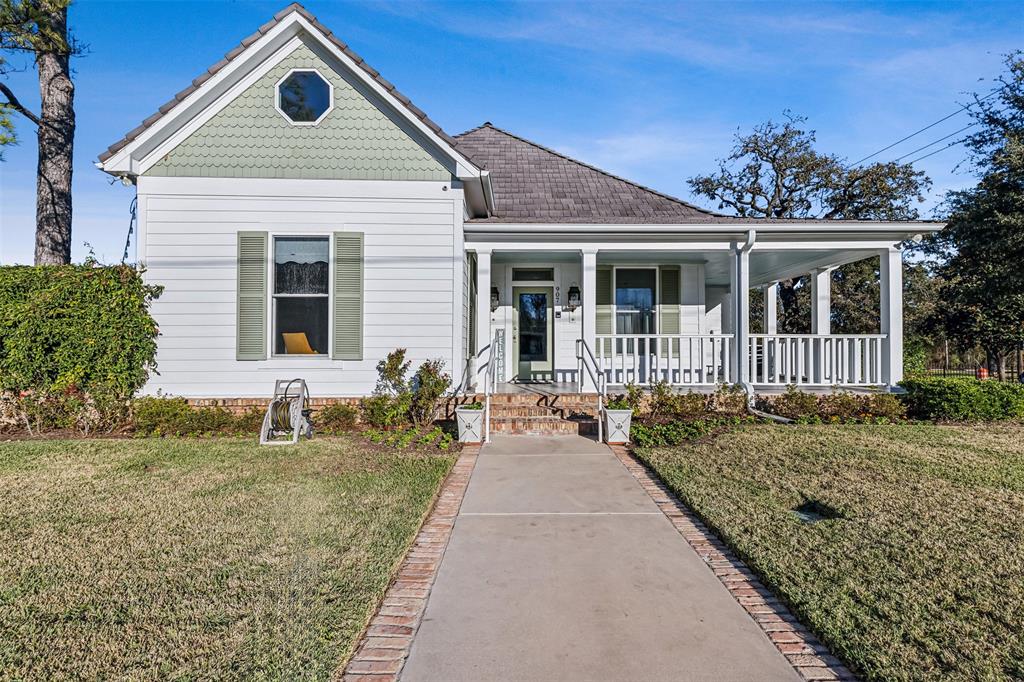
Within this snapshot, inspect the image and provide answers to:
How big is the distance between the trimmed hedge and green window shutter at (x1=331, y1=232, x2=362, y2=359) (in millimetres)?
8789

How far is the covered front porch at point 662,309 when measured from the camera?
898cm

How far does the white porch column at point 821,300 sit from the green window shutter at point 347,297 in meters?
8.78

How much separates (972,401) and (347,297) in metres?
9.54

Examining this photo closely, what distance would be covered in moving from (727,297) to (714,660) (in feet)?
34.9

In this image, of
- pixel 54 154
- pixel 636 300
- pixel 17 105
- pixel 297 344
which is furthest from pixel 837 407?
A: pixel 17 105

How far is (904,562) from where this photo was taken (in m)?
3.36

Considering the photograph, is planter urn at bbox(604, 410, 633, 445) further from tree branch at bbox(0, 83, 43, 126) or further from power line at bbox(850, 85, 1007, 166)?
power line at bbox(850, 85, 1007, 166)

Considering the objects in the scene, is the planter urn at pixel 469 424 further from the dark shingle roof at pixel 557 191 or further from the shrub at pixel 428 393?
the dark shingle roof at pixel 557 191

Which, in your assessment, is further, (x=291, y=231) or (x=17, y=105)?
(x=17, y=105)

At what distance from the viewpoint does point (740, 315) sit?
904 centimetres

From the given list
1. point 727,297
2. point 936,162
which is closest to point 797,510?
point 727,297

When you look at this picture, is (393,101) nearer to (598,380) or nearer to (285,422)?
(285,422)

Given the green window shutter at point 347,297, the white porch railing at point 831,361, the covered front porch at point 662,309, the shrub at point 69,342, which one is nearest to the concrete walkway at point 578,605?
the covered front porch at point 662,309

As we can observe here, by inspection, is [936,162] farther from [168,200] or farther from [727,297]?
[168,200]
